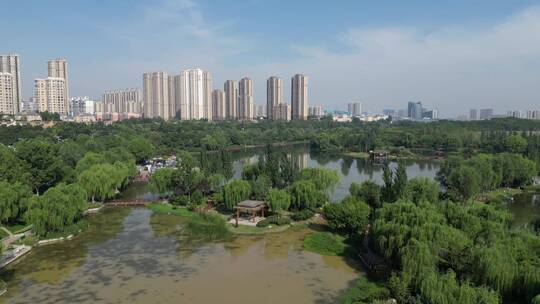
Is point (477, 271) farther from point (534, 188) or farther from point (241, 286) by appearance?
point (534, 188)

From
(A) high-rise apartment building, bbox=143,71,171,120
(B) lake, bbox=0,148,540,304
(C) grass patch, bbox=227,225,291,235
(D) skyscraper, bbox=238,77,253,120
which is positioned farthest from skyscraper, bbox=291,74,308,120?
(B) lake, bbox=0,148,540,304

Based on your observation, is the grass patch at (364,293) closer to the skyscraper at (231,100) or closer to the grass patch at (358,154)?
the grass patch at (358,154)

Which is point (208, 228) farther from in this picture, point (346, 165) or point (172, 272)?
point (346, 165)

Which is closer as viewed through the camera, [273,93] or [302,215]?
[302,215]

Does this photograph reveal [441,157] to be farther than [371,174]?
Yes

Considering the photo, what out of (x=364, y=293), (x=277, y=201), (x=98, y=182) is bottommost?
(x=364, y=293)

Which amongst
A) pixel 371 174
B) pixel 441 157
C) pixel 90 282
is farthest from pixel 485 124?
pixel 90 282

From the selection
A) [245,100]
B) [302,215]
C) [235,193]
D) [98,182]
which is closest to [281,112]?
[245,100]
